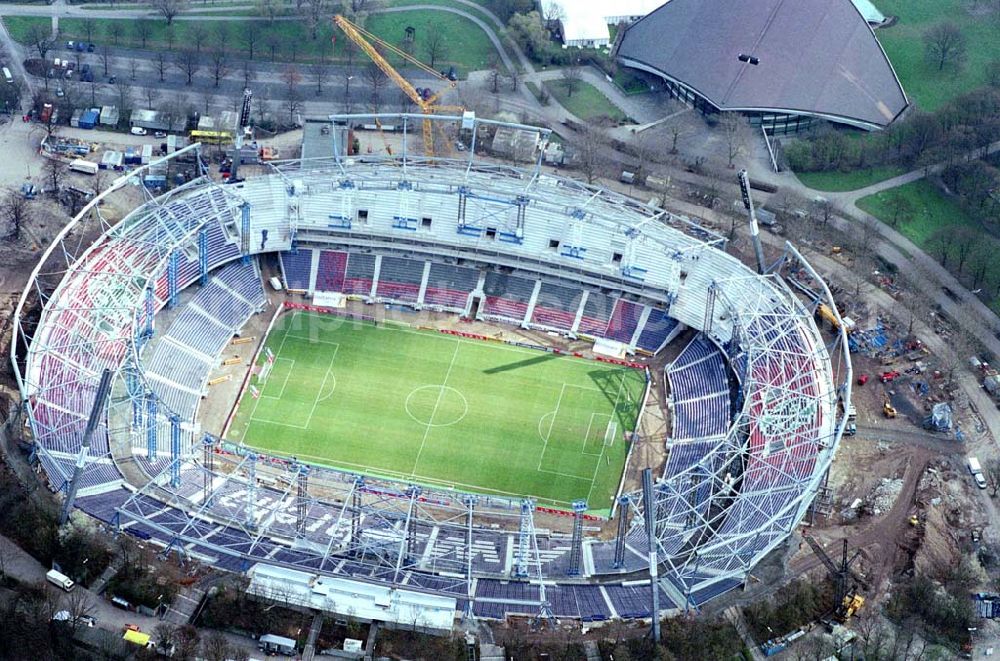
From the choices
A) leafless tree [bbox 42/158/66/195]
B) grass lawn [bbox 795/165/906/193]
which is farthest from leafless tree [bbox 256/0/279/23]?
grass lawn [bbox 795/165/906/193]

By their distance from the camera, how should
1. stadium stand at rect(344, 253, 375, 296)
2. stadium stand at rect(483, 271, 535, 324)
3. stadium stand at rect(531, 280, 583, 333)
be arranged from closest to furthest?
stadium stand at rect(531, 280, 583, 333), stadium stand at rect(483, 271, 535, 324), stadium stand at rect(344, 253, 375, 296)

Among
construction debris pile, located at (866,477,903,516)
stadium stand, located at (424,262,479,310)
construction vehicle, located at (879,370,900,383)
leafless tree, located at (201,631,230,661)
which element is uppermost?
stadium stand, located at (424,262,479,310)

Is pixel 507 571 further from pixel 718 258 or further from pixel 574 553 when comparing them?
pixel 718 258

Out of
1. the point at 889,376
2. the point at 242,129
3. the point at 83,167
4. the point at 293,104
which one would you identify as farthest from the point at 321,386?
the point at 889,376

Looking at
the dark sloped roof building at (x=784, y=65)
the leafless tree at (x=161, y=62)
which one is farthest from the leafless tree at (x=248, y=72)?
the dark sloped roof building at (x=784, y=65)

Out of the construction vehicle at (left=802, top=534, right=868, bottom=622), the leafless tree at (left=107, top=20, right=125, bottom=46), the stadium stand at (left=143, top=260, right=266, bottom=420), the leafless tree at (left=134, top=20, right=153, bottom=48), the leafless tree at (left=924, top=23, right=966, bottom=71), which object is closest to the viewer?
the construction vehicle at (left=802, top=534, right=868, bottom=622)

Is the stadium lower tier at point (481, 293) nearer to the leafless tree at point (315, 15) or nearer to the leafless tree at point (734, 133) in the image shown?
the leafless tree at point (734, 133)

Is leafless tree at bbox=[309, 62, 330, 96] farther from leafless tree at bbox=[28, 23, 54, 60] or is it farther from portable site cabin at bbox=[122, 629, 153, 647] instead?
portable site cabin at bbox=[122, 629, 153, 647]
